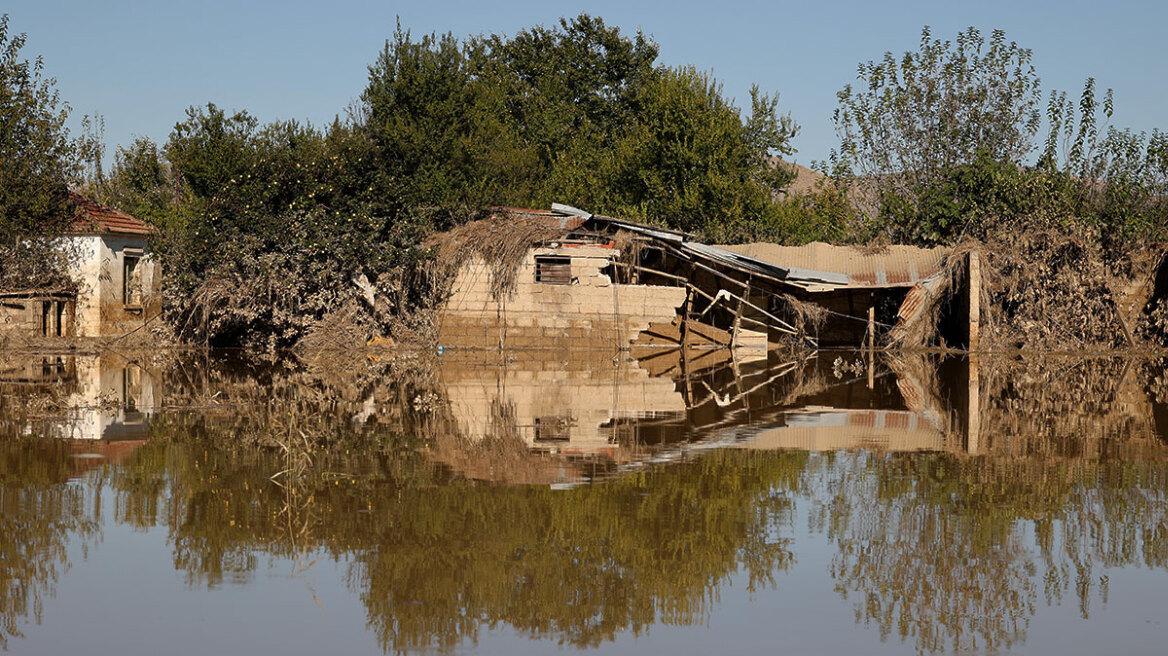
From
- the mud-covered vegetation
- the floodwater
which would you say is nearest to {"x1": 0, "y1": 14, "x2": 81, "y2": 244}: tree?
the mud-covered vegetation

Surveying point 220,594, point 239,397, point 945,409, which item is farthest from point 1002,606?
point 239,397

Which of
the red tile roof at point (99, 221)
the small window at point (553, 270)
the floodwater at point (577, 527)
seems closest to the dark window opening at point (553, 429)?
the floodwater at point (577, 527)

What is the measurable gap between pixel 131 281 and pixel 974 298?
823 inches

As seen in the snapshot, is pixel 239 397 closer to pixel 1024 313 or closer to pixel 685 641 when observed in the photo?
pixel 685 641

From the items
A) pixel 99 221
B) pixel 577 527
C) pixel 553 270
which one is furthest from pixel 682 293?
pixel 577 527

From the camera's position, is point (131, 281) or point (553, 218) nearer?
point (553, 218)

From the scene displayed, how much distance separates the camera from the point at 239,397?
15555 mm

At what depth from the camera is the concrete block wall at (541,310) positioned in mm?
26484

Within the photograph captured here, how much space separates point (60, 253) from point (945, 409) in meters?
22.0

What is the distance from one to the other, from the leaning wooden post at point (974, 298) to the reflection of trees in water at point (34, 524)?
2103 centimetres

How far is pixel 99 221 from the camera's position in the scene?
1151 inches

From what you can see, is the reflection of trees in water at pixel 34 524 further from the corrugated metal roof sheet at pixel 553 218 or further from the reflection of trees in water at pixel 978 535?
the corrugated metal roof sheet at pixel 553 218

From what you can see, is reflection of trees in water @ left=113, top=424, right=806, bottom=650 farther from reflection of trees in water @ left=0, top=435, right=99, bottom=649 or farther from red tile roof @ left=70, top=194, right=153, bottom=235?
red tile roof @ left=70, top=194, right=153, bottom=235

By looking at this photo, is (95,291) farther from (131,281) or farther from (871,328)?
(871,328)
